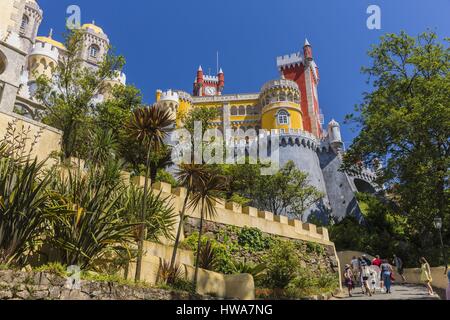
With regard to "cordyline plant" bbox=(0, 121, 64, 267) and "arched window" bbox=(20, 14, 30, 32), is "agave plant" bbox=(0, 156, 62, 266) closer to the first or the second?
"cordyline plant" bbox=(0, 121, 64, 267)

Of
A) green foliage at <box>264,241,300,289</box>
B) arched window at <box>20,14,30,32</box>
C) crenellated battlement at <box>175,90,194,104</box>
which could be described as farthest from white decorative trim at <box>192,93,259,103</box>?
green foliage at <box>264,241,300,289</box>

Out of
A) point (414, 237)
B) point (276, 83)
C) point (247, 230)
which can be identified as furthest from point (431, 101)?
point (276, 83)

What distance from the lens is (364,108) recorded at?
3141 centimetres

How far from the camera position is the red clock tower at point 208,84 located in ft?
291

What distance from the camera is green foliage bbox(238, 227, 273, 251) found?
19.1m

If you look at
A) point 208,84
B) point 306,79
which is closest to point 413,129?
point 306,79

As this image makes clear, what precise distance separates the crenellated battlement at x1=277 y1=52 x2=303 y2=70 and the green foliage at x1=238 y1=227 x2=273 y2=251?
187 feet

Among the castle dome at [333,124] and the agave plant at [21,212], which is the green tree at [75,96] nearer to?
the agave plant at [21,212]

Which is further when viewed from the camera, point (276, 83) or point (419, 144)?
point (276, 83)

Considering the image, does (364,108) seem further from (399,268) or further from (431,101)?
(399,268)

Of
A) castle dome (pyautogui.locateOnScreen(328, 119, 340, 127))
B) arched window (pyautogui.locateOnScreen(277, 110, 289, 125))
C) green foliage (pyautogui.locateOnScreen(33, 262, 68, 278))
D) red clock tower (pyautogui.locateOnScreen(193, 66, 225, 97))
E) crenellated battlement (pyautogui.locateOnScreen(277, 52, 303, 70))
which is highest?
red clock tower (pyautogui.locateOnScreen(193, 66, 225, 97))

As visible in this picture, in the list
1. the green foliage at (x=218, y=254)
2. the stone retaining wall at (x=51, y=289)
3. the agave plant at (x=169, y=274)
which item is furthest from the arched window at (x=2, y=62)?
the stone retaining wall at (x=51, y=289)
